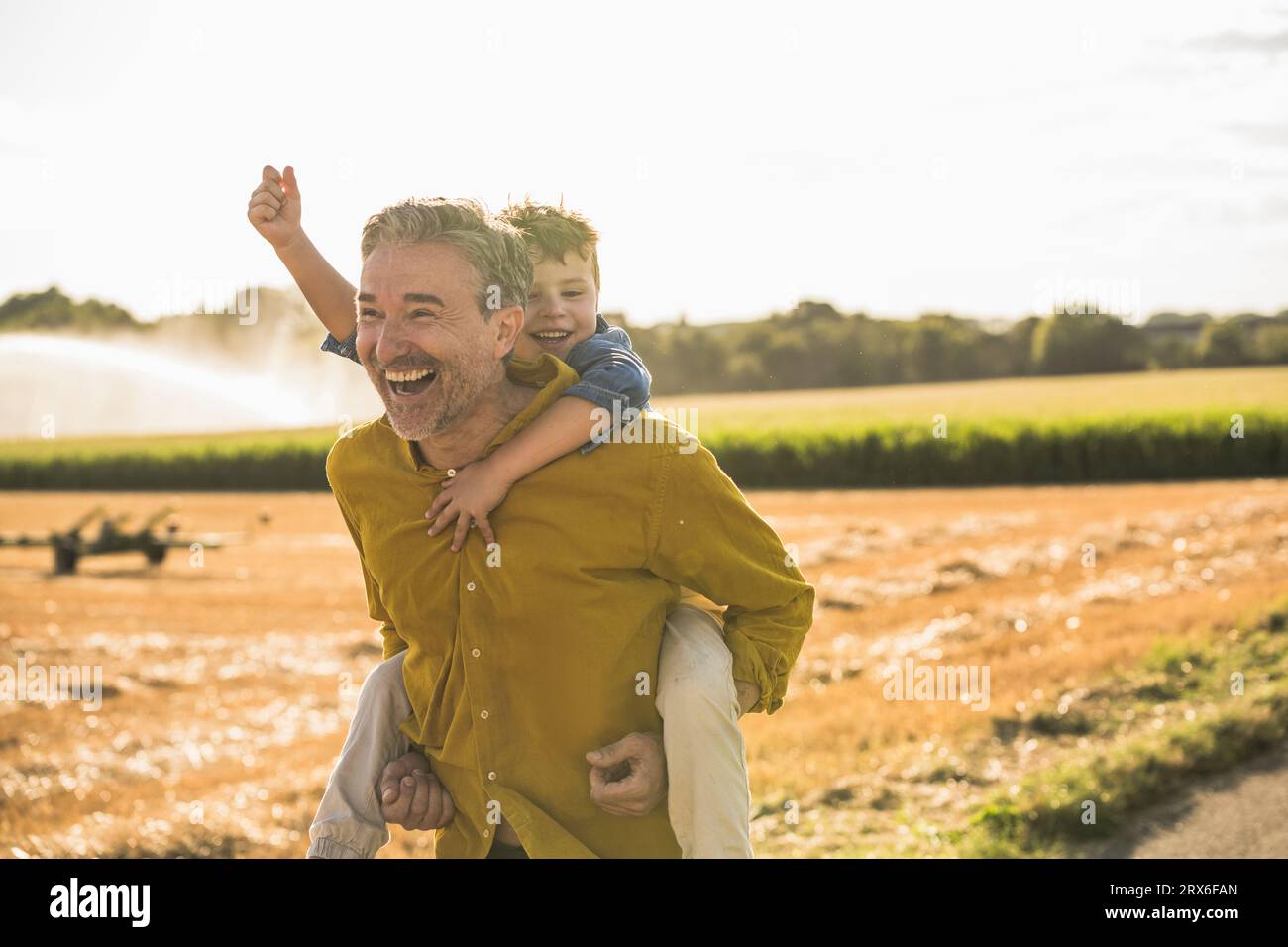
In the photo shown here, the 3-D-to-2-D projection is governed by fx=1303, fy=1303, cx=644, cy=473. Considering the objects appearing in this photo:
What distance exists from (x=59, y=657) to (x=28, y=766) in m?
3.40

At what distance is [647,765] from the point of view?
2170 mm

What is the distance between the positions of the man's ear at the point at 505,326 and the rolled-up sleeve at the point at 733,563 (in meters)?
0.33

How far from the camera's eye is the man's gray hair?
209cm

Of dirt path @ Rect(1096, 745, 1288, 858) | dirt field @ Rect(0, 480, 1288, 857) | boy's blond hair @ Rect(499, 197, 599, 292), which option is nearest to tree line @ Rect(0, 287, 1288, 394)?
dirt field @ Rect(0, 480, 1288, 857)

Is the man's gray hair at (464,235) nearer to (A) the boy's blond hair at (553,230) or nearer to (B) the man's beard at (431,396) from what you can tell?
(B) the man's beard at (431,396)

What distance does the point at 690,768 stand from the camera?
215cm

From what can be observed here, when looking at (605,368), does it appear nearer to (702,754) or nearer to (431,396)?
(431,396)

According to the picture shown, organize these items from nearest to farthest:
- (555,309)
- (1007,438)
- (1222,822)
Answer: (555,309) → (1222,822) → (1007,438)

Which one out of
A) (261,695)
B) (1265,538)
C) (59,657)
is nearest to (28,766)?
(261,695)

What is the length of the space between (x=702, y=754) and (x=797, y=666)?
8.14 m

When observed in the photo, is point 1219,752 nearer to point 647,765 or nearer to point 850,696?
point 850,696

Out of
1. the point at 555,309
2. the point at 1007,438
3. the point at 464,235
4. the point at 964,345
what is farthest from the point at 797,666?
the point at 964,345

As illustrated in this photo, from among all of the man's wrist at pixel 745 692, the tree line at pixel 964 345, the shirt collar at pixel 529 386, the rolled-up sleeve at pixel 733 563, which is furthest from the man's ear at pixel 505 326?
the tree line at pixel 964 345

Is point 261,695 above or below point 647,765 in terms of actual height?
below
